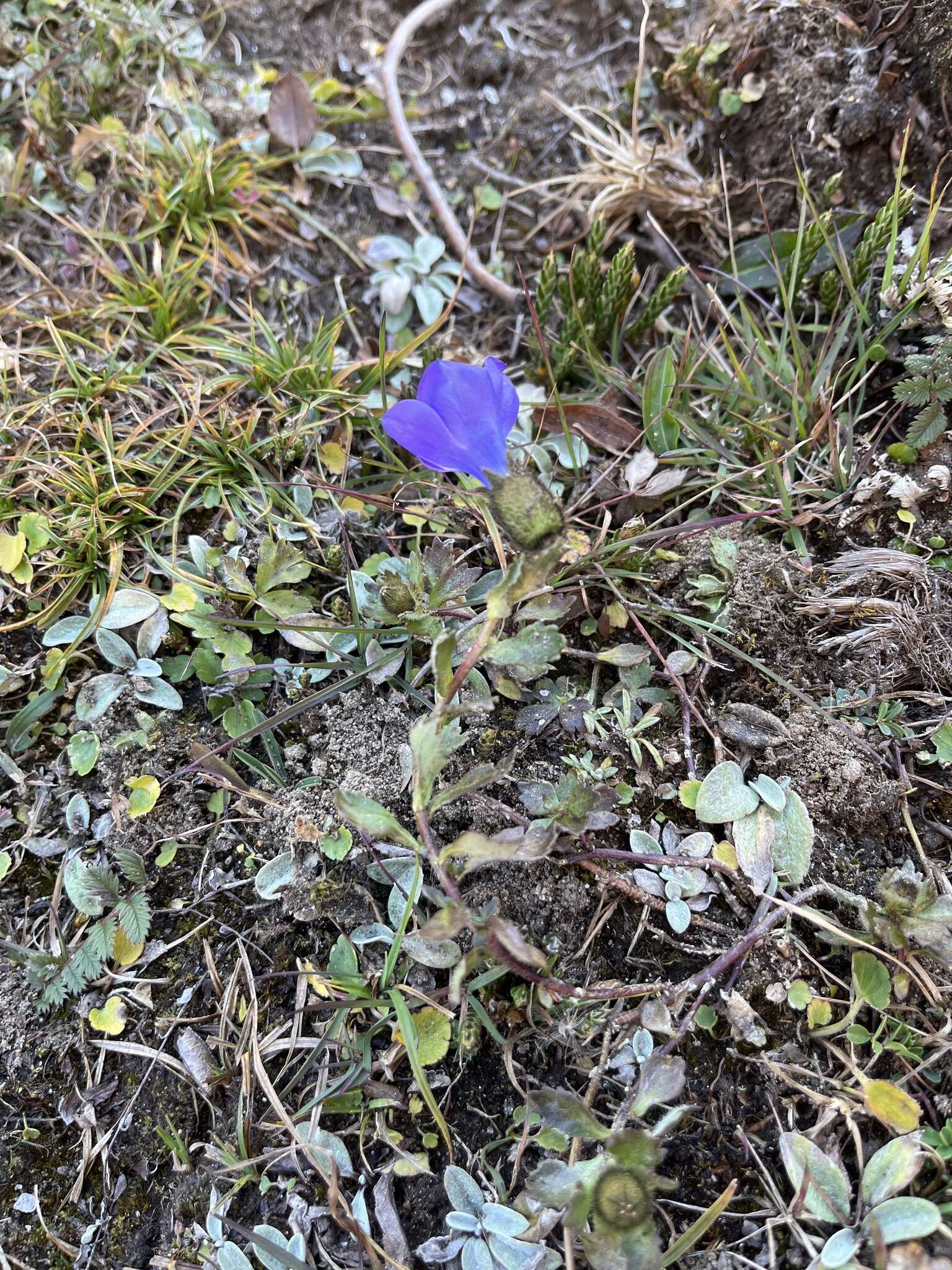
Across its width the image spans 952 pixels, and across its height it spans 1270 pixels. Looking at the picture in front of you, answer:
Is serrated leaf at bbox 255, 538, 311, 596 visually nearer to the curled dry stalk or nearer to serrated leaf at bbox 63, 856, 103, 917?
serrated leaf at bbox 63, 856, 103, 917

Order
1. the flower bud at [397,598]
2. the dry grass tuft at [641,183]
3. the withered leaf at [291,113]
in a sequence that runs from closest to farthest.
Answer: the flower bud at [397,598], the dry grass tuft at [641,183], the withered leaf at [291,113]

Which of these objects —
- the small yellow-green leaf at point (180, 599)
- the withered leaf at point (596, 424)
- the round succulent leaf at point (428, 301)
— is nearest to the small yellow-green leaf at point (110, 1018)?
the small yellow-green leaf at point (180, 599)

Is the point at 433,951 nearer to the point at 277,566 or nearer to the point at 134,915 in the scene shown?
the point at 134,915

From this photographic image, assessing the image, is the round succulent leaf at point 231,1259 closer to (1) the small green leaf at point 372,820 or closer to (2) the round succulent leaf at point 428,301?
(1) the small green leaf at point 372,820

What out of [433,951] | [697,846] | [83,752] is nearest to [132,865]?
[83,752]

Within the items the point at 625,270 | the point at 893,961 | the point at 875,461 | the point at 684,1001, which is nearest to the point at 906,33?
the point at 625,270
